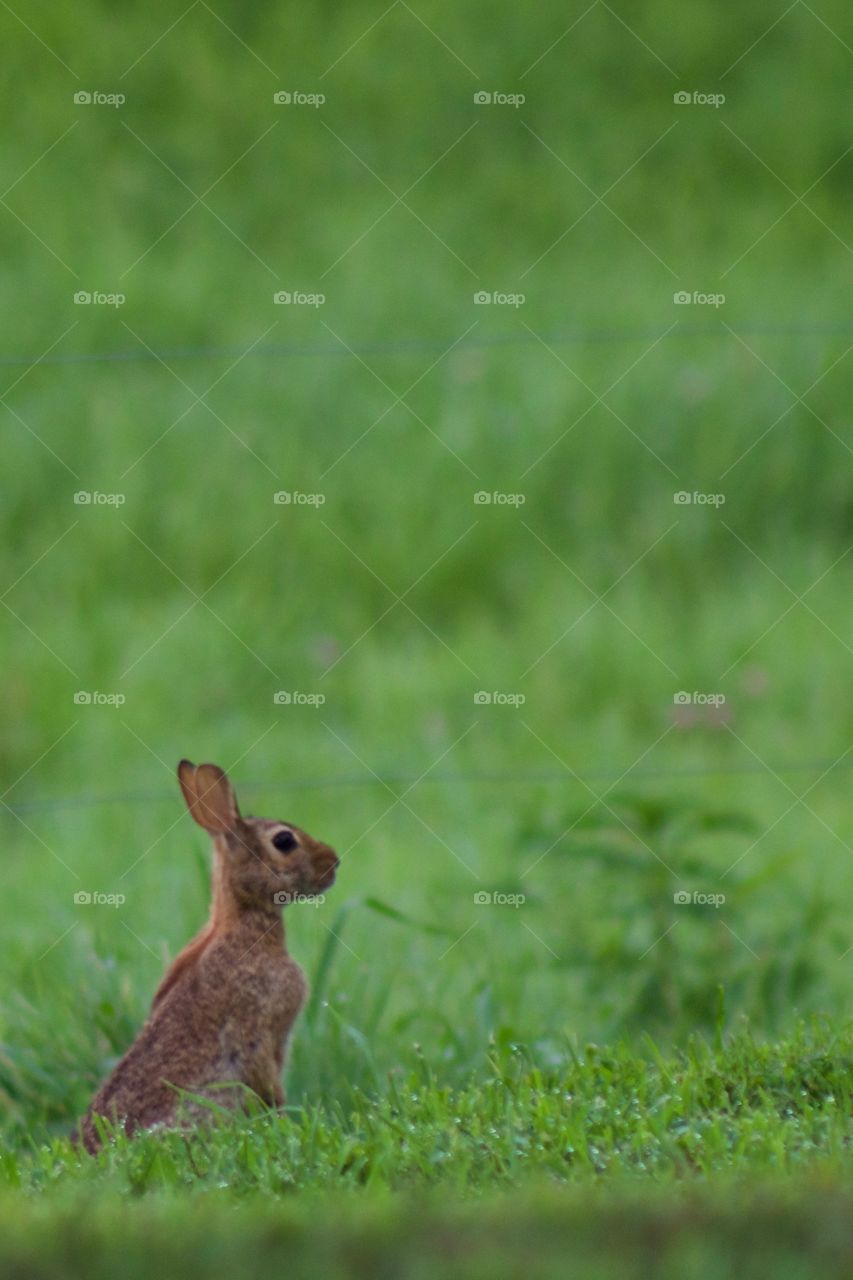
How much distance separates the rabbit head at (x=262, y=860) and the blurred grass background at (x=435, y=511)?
0.41 meters

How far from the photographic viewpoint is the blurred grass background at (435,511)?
14.8 feet

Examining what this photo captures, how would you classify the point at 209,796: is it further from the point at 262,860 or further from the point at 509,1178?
the point at 509,1178

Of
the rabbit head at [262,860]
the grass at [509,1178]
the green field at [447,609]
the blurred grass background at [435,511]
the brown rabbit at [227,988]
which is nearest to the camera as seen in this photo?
the grass at [509,1178]

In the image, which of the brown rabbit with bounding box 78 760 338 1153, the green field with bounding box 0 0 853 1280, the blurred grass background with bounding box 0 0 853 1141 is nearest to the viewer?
the green field with bounding box 0 0 853 1280

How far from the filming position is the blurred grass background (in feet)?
14.8

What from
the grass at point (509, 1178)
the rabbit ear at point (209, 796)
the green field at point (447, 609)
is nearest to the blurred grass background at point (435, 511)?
the green field at point (447, 609)

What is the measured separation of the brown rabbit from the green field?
168 millimetres

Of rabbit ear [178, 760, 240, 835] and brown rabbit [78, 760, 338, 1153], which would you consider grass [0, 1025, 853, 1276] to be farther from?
rabbit ear [178, 760, 240, 835]

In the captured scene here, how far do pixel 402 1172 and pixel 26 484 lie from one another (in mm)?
5361

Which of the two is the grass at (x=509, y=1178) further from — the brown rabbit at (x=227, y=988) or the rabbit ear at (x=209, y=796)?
the rabbit ear at (x=209, y=796)

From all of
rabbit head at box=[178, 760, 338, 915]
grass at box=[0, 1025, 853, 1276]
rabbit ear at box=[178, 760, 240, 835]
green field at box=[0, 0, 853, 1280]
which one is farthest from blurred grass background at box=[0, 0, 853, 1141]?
grass at box=[0, 1025, 853, 1276]

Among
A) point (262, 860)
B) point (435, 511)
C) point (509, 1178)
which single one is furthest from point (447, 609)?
point (509, 1178)

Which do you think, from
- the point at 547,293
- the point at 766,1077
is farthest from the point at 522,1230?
the point at 547,293

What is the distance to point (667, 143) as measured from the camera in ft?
29.4
